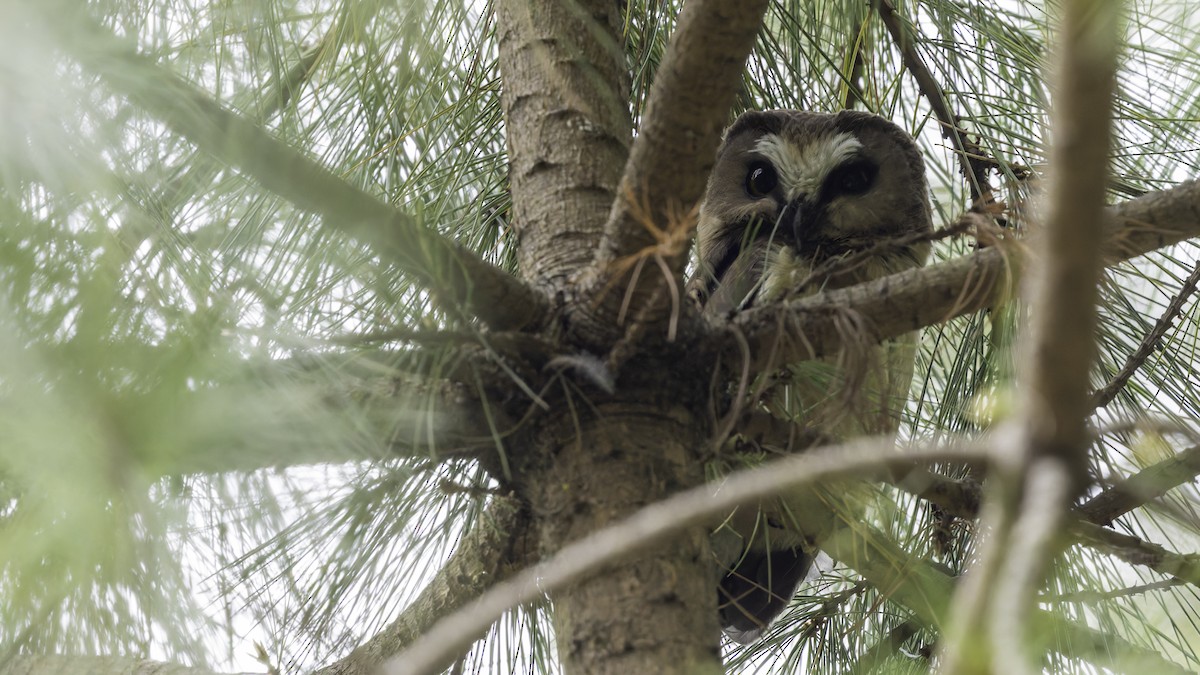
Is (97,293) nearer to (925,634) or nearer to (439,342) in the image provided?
(439,342)

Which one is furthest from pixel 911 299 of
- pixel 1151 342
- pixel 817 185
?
pixel 817 185

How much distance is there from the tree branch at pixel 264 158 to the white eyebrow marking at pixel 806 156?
1.70 meters

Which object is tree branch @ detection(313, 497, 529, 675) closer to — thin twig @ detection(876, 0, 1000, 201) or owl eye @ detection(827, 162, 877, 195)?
thin twig @ detection(876, 0, 1000, 201)

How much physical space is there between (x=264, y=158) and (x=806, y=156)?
196cm

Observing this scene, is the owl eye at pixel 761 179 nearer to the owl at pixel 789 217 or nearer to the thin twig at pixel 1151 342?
the owl at pixel 789 217

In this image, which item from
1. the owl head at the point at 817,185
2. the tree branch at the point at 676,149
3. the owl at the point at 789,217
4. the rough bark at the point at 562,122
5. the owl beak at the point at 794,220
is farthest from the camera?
the owl head at the point at 817,185

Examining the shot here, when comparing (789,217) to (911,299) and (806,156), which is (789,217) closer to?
(806,156)

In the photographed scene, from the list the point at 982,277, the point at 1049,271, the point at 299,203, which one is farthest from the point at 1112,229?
the point at 299,203

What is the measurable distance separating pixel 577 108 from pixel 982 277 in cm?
78

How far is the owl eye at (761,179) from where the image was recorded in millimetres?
2949

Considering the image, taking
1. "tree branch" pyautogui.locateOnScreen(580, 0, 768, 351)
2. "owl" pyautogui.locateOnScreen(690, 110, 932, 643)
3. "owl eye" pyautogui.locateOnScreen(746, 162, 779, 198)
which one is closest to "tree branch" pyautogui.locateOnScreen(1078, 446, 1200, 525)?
"owl" pyautogui.locateOnScreen(690, 110, 932, 643)

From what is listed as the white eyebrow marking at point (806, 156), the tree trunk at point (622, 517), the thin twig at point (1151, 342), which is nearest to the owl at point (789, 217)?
the white eyebrow marking at point (806, 156)

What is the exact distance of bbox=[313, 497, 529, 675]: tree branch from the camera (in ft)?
5.30

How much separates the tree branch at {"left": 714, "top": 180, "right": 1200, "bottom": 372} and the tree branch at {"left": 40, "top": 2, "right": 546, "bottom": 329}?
1.40 feet
